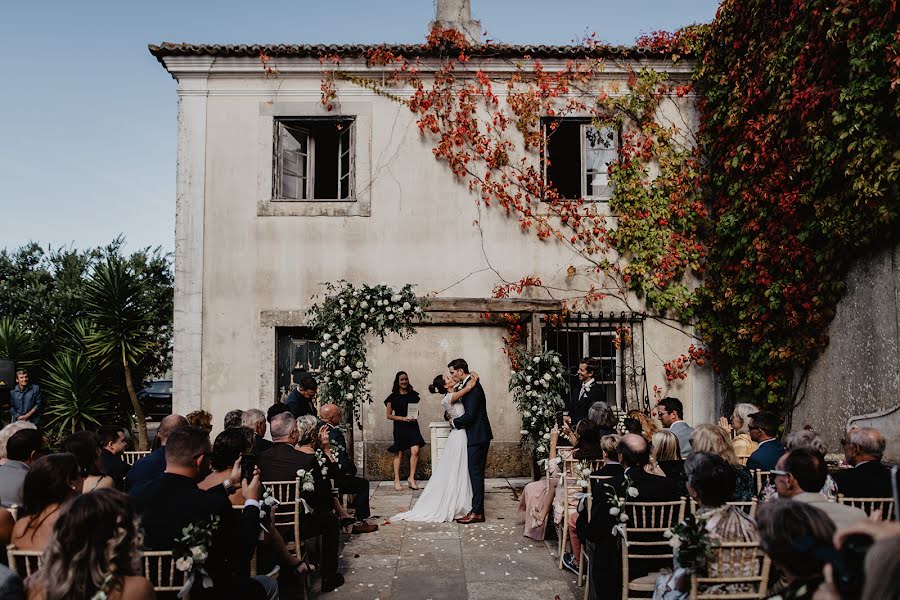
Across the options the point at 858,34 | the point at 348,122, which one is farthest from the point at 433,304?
the point at 858,34

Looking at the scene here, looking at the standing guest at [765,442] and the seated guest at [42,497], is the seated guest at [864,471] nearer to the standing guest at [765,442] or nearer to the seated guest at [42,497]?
the standing guest at [765,442]

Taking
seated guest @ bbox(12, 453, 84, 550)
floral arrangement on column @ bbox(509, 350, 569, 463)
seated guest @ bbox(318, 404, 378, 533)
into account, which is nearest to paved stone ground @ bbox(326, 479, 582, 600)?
seated guest @ bbox(318, 404, 378, 533)

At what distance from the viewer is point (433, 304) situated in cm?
973

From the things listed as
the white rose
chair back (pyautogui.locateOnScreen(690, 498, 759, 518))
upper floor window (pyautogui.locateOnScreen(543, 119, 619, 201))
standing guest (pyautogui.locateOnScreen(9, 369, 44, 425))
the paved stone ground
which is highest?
upper floor window (pyautogui.locateOnScreen(543, 119, 619, 201))

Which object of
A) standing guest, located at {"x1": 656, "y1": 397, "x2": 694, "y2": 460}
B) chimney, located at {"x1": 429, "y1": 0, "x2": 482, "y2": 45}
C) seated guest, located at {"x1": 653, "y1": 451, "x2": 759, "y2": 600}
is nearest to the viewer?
seated guest, located at {"x1": 653, "y1": 451, "x2": 759, "y2": 600}

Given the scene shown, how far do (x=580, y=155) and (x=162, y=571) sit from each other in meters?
8.77

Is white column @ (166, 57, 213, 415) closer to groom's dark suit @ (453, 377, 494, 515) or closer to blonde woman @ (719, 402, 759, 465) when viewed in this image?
groom's dark suit @ (453, 377, 494, 515)

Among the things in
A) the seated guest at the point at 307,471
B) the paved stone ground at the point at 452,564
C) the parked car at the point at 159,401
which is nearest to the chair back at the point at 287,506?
the seated guest at the point at 307,471

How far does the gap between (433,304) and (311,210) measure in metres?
2.28

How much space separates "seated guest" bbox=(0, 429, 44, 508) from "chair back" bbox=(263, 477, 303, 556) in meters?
1.44

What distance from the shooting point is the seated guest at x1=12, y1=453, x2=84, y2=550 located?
3191 mm

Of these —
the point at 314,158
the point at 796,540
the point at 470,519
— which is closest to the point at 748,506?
the point at 796,540

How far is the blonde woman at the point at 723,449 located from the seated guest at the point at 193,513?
2814mm

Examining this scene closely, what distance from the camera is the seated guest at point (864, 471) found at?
4.32m
